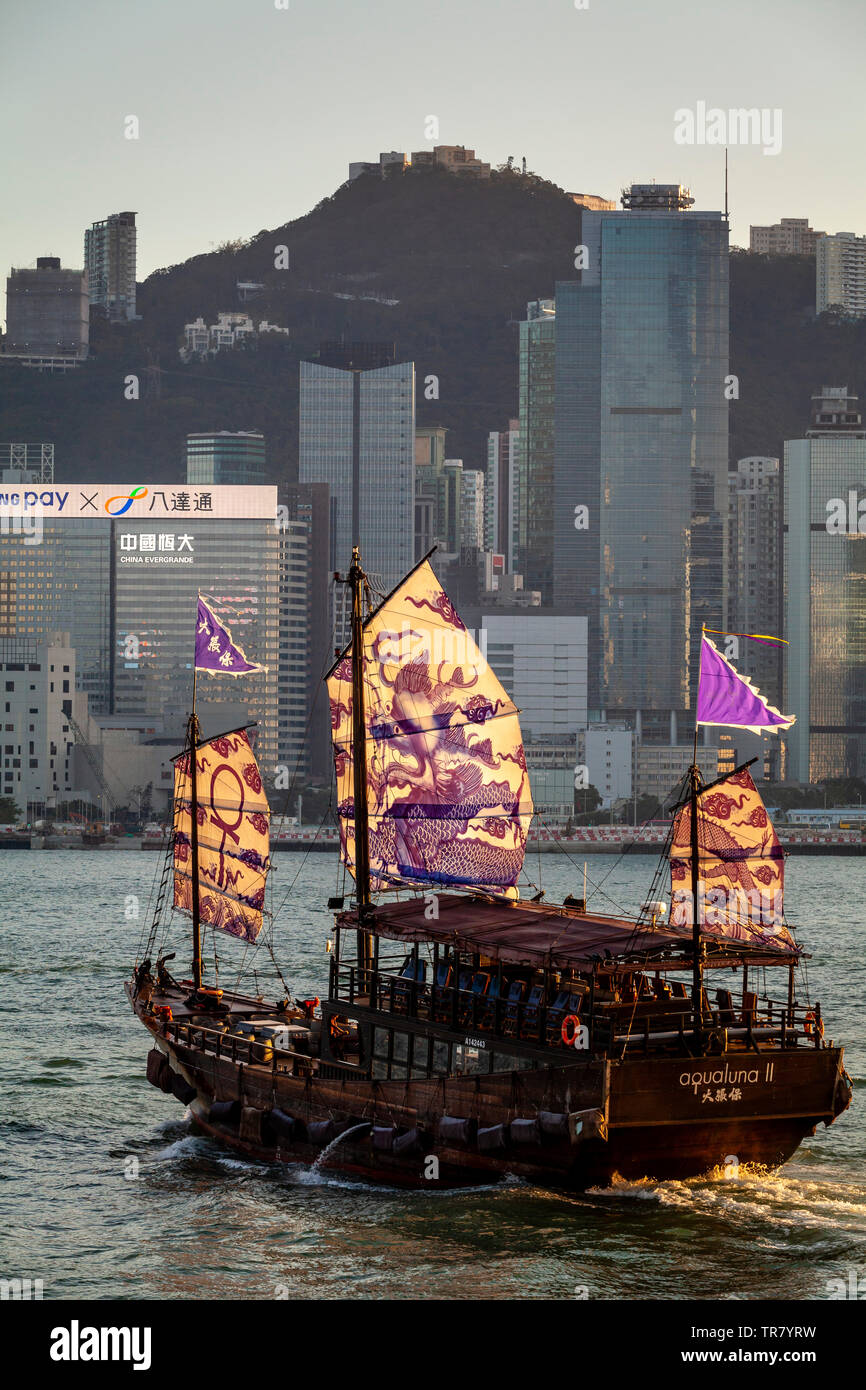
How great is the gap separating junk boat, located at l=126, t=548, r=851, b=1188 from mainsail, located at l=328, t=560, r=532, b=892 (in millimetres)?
50

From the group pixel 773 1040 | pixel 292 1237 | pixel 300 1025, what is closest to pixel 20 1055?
pixel 300 1025

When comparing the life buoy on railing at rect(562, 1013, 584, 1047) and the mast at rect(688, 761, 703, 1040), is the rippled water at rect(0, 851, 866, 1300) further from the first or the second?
the mast at rect(688, 761, 703, 1040)

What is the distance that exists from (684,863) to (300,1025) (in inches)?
383

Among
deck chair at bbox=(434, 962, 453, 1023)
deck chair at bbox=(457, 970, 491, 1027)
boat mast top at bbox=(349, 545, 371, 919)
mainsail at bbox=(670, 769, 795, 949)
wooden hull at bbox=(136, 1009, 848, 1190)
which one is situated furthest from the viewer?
boat mast top at bbox=(349, 545, 371, 919)

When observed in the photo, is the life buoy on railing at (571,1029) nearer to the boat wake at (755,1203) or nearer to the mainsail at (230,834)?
the boat wake at (755,1203)

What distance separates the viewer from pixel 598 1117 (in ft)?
108

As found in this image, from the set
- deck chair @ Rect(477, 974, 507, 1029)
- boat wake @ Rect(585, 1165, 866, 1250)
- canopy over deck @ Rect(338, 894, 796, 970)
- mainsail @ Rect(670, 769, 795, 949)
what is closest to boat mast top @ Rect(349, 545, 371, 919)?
canopy over deck @ Rect(338, 894, 796, 970)

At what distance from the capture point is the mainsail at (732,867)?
126 feet

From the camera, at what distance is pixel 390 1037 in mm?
37781

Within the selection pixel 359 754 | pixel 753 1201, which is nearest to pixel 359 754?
pixel 359 754

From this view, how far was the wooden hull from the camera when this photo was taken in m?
33.4
